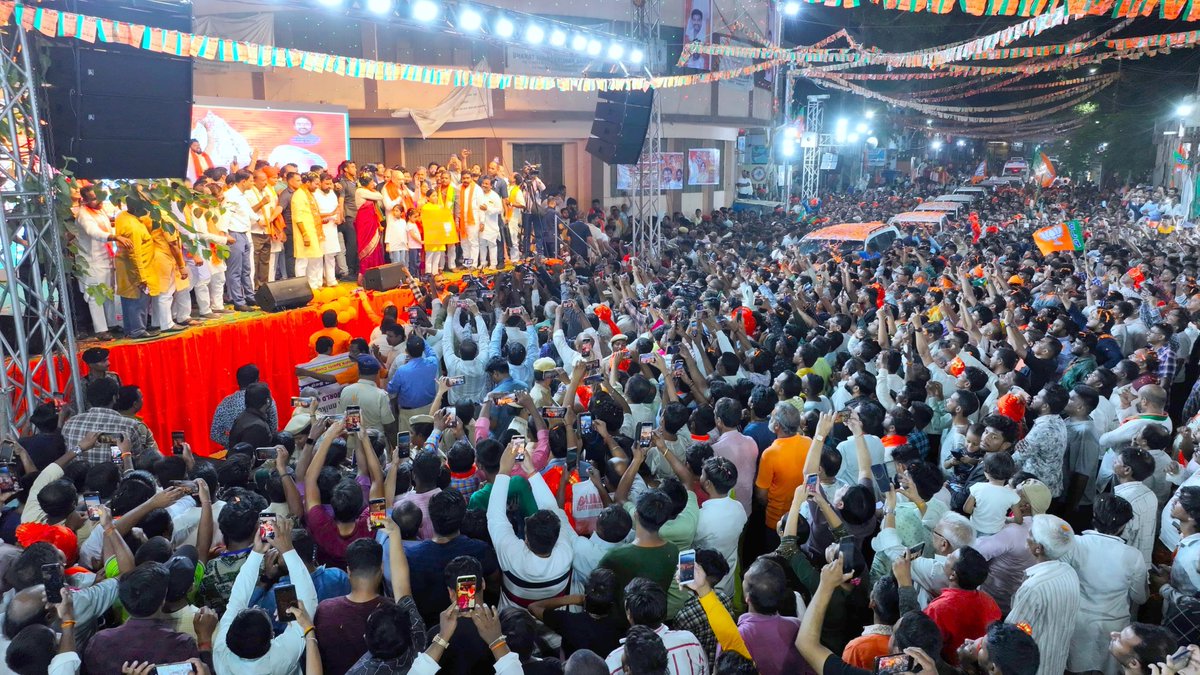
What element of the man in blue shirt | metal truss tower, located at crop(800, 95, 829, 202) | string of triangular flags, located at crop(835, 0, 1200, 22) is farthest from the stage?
metal truss tower, located at crop(800, 95, 829, 202)

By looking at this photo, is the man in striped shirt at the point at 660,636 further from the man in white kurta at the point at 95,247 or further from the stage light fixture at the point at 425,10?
the stage light fixture at the point at 425,10

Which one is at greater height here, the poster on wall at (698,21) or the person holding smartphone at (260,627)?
the poster on wall at (698,21)

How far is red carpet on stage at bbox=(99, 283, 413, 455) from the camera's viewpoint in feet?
27.3

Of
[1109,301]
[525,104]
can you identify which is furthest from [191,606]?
[525,104]

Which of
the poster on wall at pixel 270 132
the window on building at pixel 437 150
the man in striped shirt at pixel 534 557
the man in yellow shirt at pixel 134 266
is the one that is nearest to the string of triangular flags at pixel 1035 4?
the man in striped shirt at pixel 534 557

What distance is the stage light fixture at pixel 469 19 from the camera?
10891mm

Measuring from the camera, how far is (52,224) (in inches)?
264

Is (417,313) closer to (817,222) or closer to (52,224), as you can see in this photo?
(52,224)

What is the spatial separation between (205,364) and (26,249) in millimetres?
2577

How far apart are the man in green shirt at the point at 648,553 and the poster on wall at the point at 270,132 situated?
9991 millimetres

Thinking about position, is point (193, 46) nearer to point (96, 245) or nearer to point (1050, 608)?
point (96, 245)

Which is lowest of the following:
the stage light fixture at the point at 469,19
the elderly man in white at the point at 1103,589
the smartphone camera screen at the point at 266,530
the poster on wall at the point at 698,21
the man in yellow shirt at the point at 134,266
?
the elderly man in white at the point at 1103,589

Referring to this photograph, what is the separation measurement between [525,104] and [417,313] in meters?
11.5

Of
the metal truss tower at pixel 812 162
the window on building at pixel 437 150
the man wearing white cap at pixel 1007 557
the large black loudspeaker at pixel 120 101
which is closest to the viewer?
the man wearing white cap at pixel 1007 557
